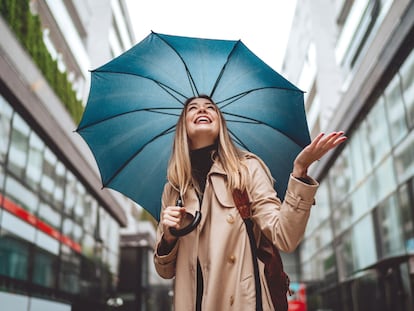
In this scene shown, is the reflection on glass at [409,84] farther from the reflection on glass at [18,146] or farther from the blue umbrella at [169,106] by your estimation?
the blue umbrella at [169,106]

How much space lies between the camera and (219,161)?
225 centimetres

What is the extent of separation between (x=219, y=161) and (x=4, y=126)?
910cm

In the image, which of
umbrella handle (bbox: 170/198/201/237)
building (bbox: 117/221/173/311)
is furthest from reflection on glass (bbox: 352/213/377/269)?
umbrella handle (bbox: 170/198/201/237)

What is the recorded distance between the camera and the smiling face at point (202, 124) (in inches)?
92.1

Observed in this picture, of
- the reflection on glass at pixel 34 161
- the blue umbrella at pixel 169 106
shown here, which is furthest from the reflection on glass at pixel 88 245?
the blue umbrella at pixel 169 106

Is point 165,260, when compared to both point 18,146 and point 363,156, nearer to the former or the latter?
point 18,146

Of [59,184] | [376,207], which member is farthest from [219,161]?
[59,184]

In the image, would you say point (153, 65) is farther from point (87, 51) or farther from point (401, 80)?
point (87, 51)

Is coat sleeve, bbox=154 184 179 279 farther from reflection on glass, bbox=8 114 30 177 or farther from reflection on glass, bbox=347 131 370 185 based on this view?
reflection on glass, bbox=347 131 370 185

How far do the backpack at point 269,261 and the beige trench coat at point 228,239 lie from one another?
0.08 ft

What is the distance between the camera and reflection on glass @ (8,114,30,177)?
10.8 m

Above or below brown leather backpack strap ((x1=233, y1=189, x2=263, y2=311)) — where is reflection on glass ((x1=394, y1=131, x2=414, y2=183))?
above

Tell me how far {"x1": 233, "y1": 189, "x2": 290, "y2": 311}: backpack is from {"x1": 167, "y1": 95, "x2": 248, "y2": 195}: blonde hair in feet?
0.23

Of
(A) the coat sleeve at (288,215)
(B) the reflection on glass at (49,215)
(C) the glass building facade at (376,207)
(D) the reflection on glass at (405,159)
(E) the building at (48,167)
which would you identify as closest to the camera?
(A) the coat sleeve at (288,215)
